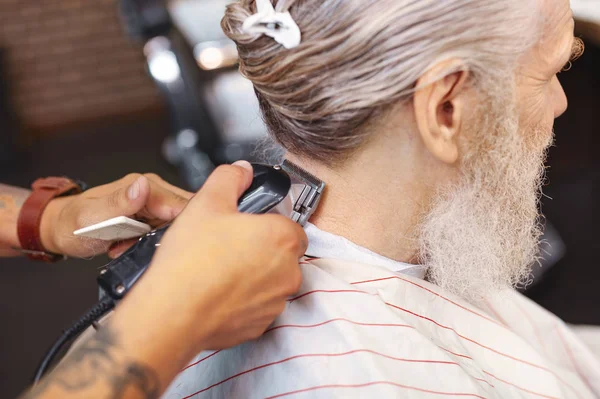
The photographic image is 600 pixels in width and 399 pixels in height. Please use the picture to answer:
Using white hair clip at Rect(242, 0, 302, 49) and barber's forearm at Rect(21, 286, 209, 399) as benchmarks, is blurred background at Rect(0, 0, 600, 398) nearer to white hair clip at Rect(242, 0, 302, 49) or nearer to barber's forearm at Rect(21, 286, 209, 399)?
white hair clip at Rect(242, 0, 302, 49)

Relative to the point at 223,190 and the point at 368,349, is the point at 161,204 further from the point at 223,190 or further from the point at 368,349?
the point at 368,349

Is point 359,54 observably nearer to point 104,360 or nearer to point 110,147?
point 104,360

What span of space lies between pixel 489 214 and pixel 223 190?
1.59 feet

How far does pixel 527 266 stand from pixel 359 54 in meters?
0.56

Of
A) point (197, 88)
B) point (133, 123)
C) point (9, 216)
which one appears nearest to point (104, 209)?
point (9, 216)

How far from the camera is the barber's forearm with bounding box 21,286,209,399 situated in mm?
670

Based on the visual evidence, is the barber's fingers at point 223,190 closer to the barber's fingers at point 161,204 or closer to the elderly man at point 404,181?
the elderly man at point 404,181

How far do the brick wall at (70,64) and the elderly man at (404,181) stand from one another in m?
3.44

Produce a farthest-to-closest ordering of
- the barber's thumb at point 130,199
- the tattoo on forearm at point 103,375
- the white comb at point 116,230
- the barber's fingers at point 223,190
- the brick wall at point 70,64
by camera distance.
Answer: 1. the brick wall at point 70,64
2. the barber's thumb at point 130,199
3. the white comb at point 116,230
4. the barber's fingers at point 223,190
5. the tattoo on forearm at point 103,375

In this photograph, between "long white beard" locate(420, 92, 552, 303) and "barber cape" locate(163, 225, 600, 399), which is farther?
"long white beard" locate(420, 92, 552, 303)

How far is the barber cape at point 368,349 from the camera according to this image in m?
0.85

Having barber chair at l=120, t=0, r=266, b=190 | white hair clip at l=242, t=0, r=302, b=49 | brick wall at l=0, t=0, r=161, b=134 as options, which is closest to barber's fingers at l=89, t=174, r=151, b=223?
white hair clip at l=242, t=0, r=302, b=49

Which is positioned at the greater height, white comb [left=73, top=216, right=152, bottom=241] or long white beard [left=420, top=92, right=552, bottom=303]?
white comb [left=73, top=216, right=152, bottom=241]

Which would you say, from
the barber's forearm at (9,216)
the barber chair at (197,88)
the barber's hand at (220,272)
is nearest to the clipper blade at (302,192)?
the barber's hand at (220,272)
